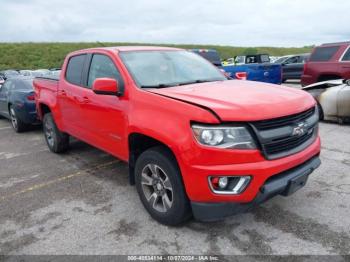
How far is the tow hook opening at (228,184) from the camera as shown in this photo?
2.82 m

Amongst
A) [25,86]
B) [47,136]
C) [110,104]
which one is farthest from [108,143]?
[25,86]

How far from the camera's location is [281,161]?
9.63 ft

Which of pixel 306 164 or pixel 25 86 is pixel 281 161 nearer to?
pixel 306 164

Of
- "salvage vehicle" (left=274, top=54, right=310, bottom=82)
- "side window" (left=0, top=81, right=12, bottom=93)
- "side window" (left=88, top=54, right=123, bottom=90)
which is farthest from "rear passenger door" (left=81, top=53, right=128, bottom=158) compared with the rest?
"salvage vehicle" (left=274, top=54, right=310, bottom=82)

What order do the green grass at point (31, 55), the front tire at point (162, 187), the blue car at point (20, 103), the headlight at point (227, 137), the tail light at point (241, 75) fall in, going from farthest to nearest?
the green grass at point (31, 55) → the tail light at point (241, 75) → the blue car at point (20, 103) → the front tire at point (162, 187) → the headlight at point (227, 137)

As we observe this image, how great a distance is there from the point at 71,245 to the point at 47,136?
147 inches

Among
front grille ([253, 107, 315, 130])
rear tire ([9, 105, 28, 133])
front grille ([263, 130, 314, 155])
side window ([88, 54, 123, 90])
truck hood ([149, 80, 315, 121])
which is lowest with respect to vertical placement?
rear tire ([9, 105, 28, 133])

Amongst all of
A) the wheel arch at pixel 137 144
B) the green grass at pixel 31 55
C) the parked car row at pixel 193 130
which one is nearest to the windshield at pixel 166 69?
the parked car row at pixel 193 130

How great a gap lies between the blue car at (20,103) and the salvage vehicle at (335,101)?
6709 millimetres

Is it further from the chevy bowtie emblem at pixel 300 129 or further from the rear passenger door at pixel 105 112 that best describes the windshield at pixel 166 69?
the chevy bowtie emblem at pixel 300 129

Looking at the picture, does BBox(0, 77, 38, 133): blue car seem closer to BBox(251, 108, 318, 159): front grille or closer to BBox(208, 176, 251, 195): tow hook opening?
BBox(208, 176, 251, 195): tow hook opening

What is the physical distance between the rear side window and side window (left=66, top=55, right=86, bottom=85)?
7.75 metres

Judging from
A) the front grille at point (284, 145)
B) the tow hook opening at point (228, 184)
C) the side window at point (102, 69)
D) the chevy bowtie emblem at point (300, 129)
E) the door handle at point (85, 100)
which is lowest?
the tow hook opening at point (228, 184)

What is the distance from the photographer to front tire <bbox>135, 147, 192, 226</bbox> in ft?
10.3
